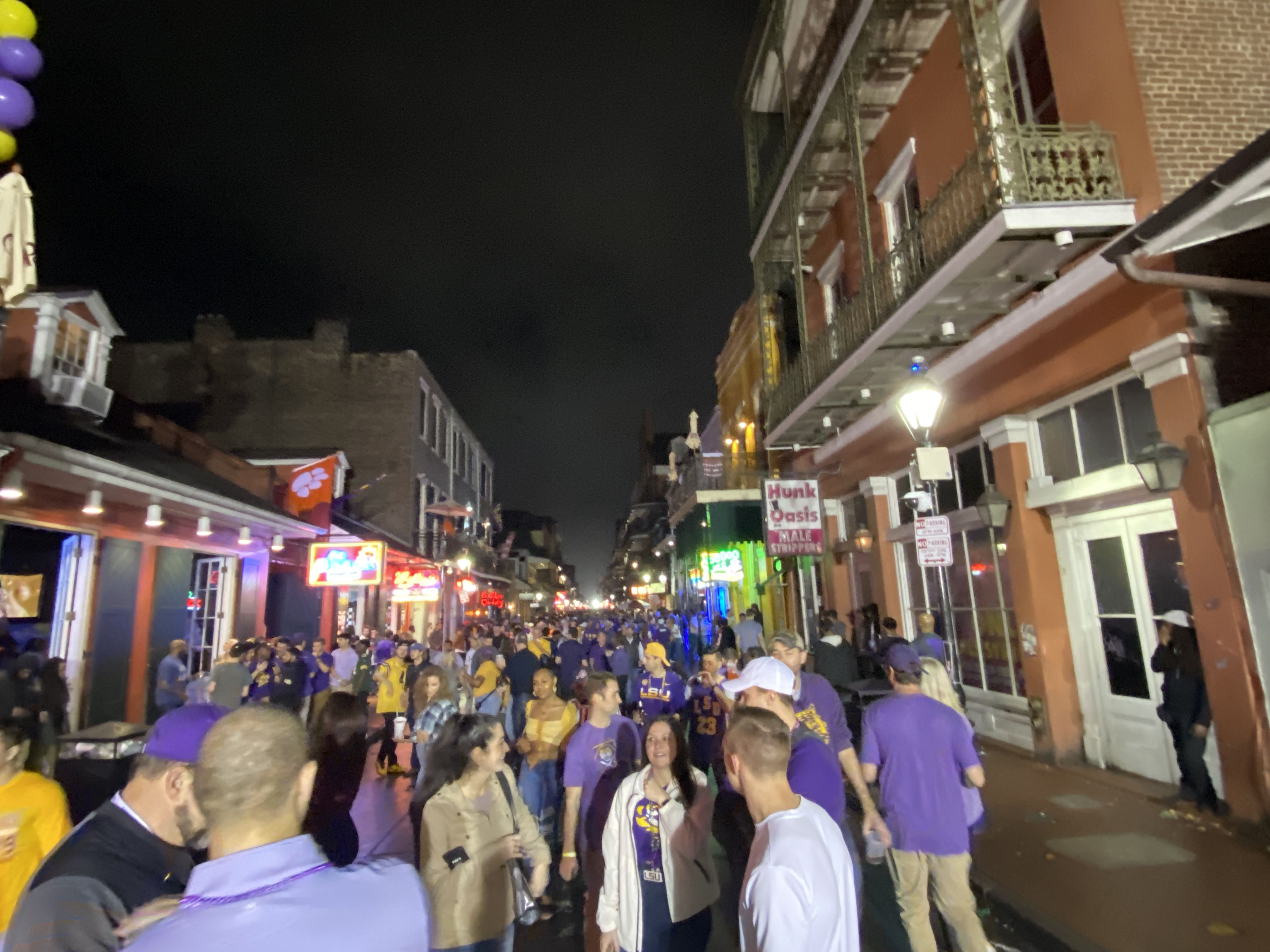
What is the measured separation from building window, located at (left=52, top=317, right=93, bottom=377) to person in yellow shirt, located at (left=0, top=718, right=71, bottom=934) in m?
11.5

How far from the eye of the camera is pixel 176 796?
8.96ft

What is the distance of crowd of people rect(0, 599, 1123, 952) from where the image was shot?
69.2 inches

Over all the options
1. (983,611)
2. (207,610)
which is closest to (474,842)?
(983,611)

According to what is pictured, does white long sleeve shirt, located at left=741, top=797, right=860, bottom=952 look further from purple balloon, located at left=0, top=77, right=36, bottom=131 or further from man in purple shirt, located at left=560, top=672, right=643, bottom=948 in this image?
purple balloon, located at left=0, top=77, right=36, bottom=131

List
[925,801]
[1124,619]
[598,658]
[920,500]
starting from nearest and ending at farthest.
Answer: [925,801] → [1124,619] → [920,500] → [598,658]

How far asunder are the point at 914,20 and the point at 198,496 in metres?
12.1

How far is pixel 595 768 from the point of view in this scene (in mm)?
5133

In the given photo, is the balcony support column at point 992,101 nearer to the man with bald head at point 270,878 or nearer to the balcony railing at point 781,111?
the balcony railing at point 781,111

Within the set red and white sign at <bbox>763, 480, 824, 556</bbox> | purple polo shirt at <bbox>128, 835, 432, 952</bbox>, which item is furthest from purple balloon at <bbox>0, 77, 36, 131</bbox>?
red and white sign at <bbox>763, 480, 824, 556</bbox>

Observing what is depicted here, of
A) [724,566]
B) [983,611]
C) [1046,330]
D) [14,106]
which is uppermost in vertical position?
[14,106]

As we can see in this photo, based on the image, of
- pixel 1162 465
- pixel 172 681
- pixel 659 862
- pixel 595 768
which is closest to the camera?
pixel 659 862

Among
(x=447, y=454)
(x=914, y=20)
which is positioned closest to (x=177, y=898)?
(x=914, y=20)

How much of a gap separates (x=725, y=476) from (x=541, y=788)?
51.4 feet

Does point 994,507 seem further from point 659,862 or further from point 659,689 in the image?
point 659,862
